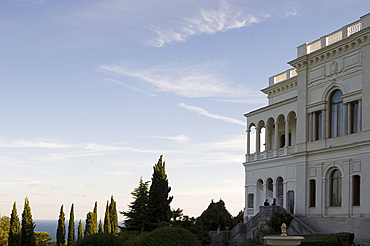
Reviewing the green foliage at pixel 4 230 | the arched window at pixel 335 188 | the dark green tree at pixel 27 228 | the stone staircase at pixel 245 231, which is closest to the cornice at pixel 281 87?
the arched window at pixel 335 188

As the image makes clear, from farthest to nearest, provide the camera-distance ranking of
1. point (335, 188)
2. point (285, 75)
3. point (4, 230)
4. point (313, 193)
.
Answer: point (4, 230), point (285, 75), point (313, 193), point (335, 188)

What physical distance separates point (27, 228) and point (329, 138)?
29582mm

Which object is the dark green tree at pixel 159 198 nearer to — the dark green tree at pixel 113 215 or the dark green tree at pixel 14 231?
the dark green tree at pixel 14 231

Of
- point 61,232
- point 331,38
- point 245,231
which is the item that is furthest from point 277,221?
point 61,232

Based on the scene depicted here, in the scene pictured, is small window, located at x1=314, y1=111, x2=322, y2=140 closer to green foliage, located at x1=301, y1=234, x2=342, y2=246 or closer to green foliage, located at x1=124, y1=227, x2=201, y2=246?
green foliage, located at x1=301, y1=234, x2=342, y2=246

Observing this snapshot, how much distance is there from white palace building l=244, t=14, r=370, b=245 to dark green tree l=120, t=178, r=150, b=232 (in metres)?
10.5

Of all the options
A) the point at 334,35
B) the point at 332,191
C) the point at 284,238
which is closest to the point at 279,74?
the point at 334,35

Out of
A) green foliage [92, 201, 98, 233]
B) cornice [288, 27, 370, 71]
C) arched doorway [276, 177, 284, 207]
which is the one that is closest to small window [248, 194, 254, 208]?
arched doorway [276, 177, 284, 207]

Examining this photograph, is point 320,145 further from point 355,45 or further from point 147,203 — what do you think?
point 147,203

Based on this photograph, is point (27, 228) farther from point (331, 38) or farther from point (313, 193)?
point (331, 38)

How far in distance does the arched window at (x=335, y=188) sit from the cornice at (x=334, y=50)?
25.4 ft

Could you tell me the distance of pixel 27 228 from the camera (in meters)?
51.6

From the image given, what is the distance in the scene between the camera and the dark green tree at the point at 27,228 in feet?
167

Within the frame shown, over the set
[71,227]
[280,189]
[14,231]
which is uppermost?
[280,189]
